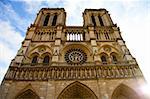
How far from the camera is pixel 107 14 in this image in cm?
2534

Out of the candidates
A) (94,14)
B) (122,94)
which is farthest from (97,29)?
(122,94)

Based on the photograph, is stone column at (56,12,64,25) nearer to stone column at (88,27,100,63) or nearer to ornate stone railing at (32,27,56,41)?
ornate stone railing at (32,27,56,41)

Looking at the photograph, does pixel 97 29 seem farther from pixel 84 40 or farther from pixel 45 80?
pixel 45 80

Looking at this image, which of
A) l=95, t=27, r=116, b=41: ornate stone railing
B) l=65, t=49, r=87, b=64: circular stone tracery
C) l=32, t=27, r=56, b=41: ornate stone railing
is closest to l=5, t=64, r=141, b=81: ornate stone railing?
l=65, t=49, r=87, b=64: circular stone tracery

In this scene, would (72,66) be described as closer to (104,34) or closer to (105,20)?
(104,34)

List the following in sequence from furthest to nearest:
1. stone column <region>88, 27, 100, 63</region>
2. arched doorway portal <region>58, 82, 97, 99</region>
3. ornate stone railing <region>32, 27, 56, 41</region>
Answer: ornate stone railing <region>32, 27, 56, 41</region>
stone column <region>88, 27, 100, 63</region>
arched doorway portal <region>58, 82, 97, 99</region>

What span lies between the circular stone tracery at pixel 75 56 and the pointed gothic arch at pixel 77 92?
3268 mm

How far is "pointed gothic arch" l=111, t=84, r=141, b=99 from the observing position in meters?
14.8

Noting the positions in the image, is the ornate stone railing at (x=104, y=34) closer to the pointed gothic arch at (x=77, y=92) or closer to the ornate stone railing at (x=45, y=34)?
the ornate stone railing at (x=45, y=34)

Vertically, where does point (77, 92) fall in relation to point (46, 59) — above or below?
below

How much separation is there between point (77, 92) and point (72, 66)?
261cm

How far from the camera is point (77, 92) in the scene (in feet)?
50.3

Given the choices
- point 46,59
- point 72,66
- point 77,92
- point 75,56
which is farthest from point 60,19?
point 77,92

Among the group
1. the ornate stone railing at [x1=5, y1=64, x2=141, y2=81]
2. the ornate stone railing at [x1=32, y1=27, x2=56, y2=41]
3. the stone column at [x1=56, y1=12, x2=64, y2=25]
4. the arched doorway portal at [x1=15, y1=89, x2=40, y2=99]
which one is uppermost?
the stone column at [x1=56, y1=12, x2=64, y2=25]
